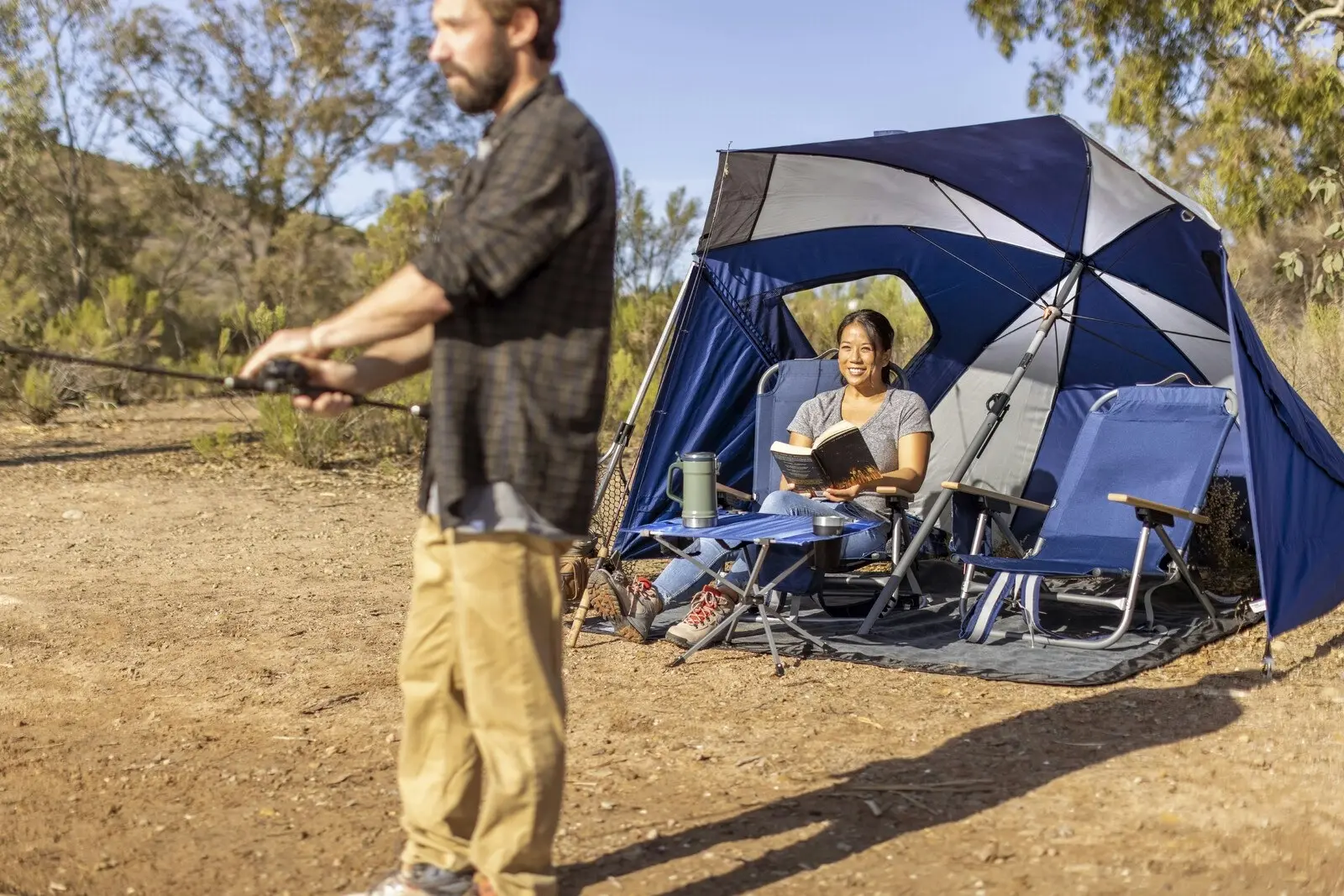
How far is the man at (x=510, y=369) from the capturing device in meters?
2.50

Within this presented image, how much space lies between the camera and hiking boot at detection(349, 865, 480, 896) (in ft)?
9.18

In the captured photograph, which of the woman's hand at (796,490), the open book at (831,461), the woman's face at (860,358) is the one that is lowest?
the woman's hand at (796,490)

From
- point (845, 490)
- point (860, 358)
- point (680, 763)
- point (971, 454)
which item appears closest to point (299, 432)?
point (860, 358)

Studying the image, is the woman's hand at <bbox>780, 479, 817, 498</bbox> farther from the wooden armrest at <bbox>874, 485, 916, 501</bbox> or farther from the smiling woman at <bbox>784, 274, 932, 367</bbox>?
the smiling woman at <bbox>784, 274, 932, 367</bbox>

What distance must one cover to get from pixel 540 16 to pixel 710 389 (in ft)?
14.1

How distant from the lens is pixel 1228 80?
1372cm

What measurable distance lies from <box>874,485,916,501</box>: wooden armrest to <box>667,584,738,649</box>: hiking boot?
2.78 feet

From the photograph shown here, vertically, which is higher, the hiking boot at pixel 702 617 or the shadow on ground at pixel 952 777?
the hiking boot at pixel 702 617

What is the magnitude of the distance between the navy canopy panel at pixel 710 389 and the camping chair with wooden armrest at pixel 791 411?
5.4 inches

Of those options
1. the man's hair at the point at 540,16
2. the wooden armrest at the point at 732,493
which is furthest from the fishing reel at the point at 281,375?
the wooden armrest at the point at 732,493

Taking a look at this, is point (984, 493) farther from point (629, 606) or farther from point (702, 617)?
point (629, 606)

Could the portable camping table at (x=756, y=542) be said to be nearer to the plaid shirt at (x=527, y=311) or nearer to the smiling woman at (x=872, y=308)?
the plaid shirt at (x=527, y=311)

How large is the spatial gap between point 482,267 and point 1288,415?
12.8 ft

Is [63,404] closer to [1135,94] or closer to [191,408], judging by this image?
[191,408]
